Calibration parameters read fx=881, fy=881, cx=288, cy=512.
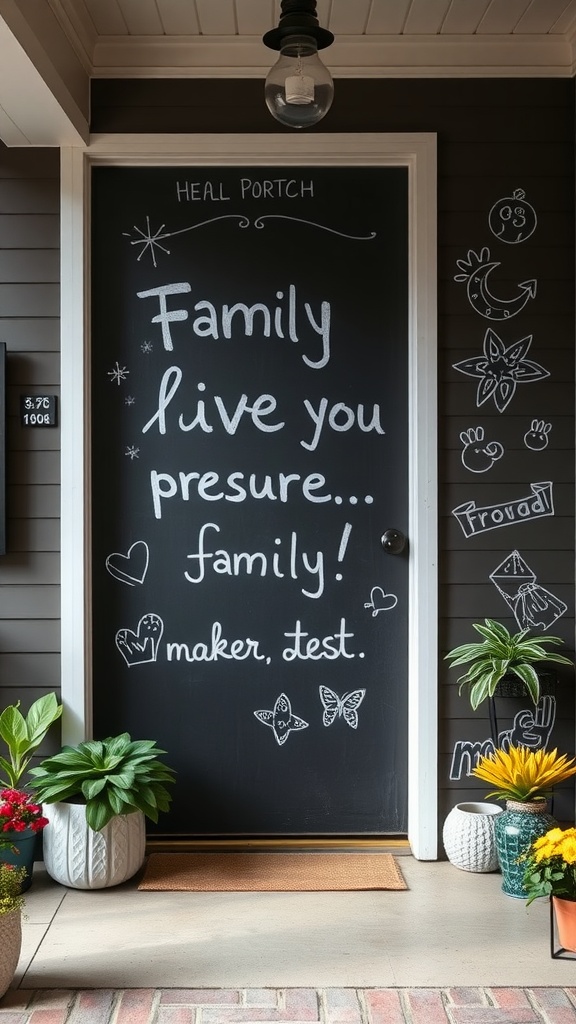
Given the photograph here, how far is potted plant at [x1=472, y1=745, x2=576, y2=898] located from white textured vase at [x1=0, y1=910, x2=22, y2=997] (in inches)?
55.8

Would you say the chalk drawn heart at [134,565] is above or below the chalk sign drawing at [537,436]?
below

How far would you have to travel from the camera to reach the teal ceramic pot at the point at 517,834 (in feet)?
8.67

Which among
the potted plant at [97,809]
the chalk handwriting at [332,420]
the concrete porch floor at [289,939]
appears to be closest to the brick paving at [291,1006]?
the concrete porch floor at [289,939]

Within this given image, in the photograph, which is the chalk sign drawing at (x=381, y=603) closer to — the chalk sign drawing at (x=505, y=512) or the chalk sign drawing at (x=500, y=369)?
the chalk sign drawing at (x=505, y=512)

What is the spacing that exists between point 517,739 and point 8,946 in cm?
175

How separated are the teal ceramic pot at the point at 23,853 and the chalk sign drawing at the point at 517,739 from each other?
140cm

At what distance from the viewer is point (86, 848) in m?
2.70

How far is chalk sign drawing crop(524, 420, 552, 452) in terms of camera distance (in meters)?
3.04

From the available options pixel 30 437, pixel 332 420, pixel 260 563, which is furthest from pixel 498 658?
pixel 30 437

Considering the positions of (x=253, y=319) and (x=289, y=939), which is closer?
(x=289, y=939)

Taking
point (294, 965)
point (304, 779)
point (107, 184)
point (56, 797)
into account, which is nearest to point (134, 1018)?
point (294, 965)

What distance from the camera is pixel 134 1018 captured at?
2045 millimetres

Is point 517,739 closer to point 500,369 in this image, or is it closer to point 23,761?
point 500,369

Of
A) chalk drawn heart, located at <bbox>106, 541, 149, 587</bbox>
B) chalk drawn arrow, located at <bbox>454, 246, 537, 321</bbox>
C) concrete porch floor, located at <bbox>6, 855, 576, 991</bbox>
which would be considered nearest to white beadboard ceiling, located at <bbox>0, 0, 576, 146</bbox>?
chalk drawn arrow, located at <bbox>454, 246, 537, 321</bbox>
